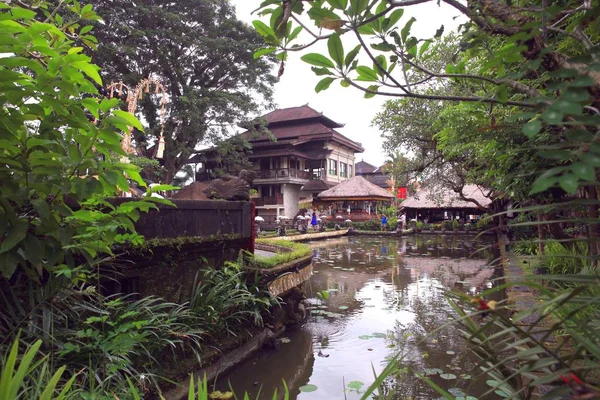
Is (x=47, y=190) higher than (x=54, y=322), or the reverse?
(x=47, y=190)

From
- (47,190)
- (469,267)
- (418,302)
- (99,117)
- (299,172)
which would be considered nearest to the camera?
(47,190)

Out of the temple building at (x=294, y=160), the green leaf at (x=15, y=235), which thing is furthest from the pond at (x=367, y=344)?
the temple building at (x=294, y=160)

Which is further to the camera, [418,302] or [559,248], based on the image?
[418,302]

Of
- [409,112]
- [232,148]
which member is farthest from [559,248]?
[232,148]

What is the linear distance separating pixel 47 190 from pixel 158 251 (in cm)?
230

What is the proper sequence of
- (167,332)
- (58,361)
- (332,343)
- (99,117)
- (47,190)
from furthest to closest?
(332,343) < (167,332) < (58,361) < (99,117) < (47,190)

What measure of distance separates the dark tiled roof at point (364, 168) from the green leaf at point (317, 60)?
51.6 m

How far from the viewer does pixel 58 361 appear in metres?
Answer: 2.34

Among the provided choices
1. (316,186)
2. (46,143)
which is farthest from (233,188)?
(316,186)

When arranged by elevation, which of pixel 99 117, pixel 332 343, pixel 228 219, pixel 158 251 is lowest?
pixel 332 343

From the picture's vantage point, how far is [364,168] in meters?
52.8

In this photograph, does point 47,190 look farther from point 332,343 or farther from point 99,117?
point 332,343

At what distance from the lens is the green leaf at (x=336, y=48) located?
1205 mm

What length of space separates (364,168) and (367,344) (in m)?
49.2
